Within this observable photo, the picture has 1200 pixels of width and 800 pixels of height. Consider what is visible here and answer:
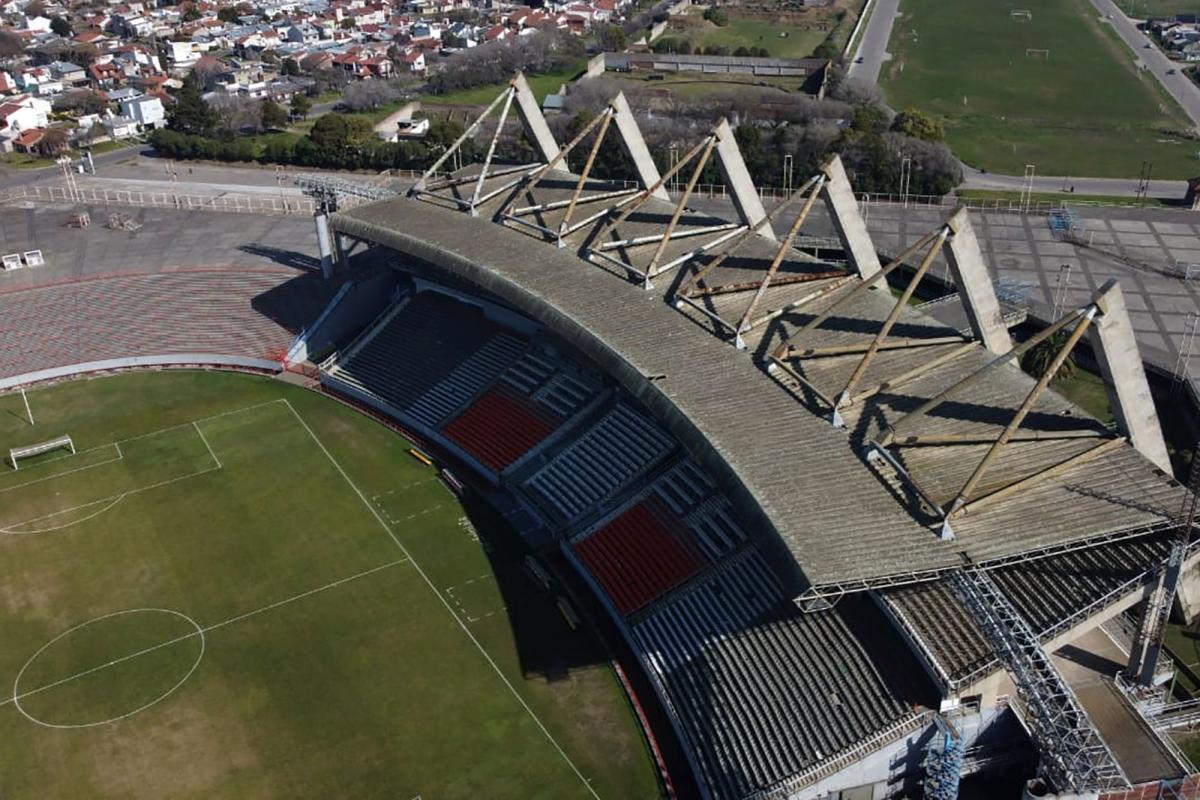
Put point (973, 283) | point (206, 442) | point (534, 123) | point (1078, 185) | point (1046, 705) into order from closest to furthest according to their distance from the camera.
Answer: point (1046, 705), point (973, 283), point (206, 442), point (534, 123), point (1078, 185)

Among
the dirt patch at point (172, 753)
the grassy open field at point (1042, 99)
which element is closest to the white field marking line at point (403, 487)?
the dirt patch at point (172, 753)

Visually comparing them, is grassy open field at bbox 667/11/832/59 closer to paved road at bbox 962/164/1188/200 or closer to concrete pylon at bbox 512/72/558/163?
paved road at bbox 962/164/1188/200

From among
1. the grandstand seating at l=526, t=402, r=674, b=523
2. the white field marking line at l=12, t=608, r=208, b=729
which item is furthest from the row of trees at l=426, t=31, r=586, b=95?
the white field marking line at l=12, t=608, r=208, b=729

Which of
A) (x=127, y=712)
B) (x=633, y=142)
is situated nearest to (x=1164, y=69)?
(x=633, y=142)

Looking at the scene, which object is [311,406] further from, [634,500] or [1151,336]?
[1151,336]

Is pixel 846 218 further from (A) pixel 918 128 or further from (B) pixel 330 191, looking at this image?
(A) pixel 918 128

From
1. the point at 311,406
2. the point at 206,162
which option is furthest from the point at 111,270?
the point at 206,162
